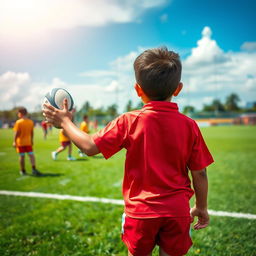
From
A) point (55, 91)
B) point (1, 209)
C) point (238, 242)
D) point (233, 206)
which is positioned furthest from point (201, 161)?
point (1, 209)

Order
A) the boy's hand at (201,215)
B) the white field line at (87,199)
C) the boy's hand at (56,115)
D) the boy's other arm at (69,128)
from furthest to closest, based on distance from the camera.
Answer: the white field line at (87,199) → the boy's hand at (201,215) → the boy's hand at (56,115) → the boy's other arm at (69,128)

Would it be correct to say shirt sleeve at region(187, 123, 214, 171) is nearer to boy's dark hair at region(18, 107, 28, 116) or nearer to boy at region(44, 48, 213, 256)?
boy at region(44, 48, 213, 256)

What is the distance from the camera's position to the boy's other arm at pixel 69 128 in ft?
5.80

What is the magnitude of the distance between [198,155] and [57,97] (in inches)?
48.5

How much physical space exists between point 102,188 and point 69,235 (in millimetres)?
2523

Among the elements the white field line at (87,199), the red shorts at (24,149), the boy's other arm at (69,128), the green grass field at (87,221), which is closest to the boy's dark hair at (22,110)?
the red shorts at (24,149)

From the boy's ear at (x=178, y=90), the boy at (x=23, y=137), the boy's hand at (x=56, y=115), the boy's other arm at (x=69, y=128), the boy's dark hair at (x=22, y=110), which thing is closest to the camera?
the boy's other arm at (x=69, y=128)

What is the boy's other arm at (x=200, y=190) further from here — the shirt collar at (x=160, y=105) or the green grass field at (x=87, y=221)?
the green grass field at (x=87, y=221)

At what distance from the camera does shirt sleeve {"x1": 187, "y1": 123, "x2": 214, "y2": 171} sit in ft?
6.33

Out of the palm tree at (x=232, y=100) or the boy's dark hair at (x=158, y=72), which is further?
the palm tree at (x=232, y=100)

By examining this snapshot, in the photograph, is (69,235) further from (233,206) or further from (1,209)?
(233,206)

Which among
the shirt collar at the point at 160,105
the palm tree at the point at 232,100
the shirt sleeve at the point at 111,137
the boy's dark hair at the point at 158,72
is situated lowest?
the shirt sleeve at the point at 111,137

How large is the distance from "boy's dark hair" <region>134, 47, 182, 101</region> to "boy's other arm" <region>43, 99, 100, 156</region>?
0.58m

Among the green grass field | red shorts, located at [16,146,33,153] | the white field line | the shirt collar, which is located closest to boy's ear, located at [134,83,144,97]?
the shirt collar
